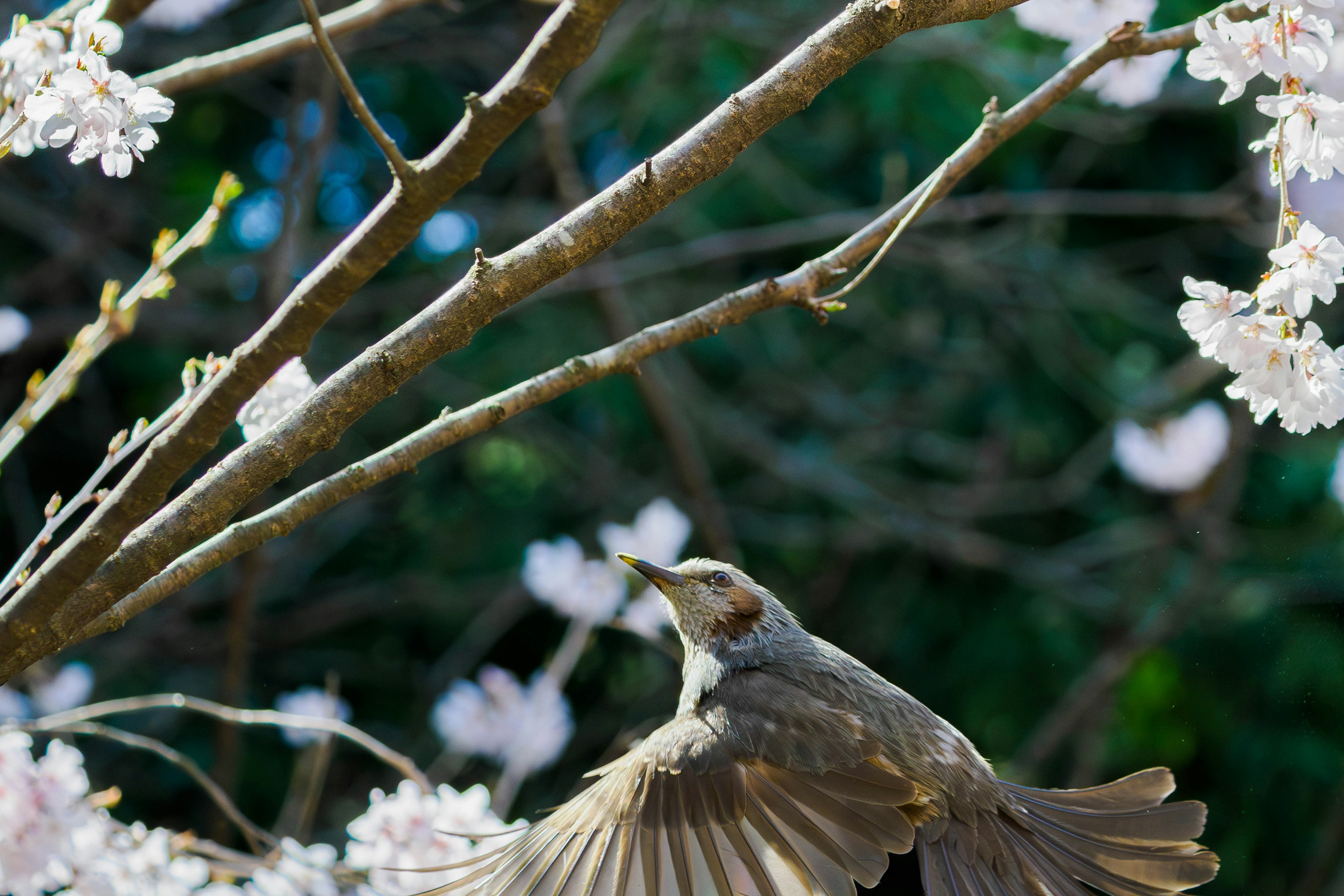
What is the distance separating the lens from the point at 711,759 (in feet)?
5.53

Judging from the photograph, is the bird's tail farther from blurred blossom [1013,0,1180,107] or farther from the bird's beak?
blurred blossom [1013,0,1180,107]

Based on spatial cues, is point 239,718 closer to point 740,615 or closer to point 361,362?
point 361,362

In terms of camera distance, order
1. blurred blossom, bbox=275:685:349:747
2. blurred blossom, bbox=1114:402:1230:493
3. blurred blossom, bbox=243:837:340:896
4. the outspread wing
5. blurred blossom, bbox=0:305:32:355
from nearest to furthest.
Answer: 1. the outspread wing
2. blurred blossom, bbox=243:837:340:896
3. blurred blossom, bbox=0:305:32:355
4. blurred blossom, bbox=275:685:349:747
5. blurred blossom, bbox=1114:402:1230:493

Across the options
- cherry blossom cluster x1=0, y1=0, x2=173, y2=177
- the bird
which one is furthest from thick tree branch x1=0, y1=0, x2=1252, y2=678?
the bird

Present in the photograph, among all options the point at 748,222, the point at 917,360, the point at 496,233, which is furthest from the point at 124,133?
the point at 917,360

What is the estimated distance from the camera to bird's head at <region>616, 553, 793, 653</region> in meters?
2.13

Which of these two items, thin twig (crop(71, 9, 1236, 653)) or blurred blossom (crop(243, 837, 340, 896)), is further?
blurred blossom (crop(243, 837, 340, 896))

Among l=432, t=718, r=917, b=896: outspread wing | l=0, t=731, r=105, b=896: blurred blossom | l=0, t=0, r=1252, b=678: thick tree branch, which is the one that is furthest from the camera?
l=0, t=731, r=105, b=896: blurred blossom

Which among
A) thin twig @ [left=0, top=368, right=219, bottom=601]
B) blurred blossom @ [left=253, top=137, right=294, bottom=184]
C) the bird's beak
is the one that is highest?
blurred blossom @ [left=253, top=137, right=294, bottom=184]

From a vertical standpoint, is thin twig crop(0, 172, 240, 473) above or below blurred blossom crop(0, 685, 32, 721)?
below

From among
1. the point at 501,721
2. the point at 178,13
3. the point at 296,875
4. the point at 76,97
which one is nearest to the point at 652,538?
the point at 501,721

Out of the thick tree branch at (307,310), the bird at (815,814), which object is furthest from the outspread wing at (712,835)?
the thick tree branch at (307,310)

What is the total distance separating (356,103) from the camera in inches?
36.8

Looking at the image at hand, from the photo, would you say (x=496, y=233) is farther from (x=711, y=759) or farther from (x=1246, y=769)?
(x=1246, y=769)
